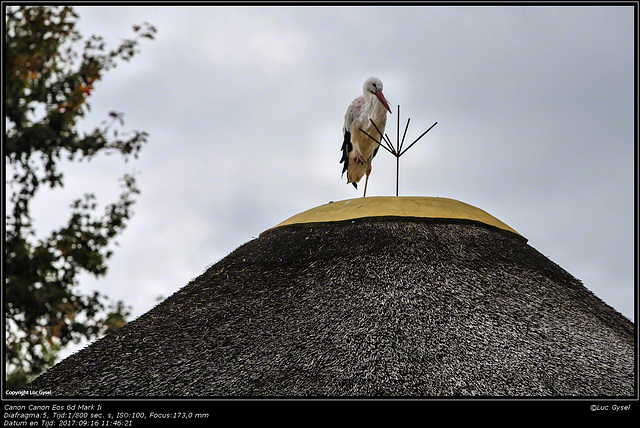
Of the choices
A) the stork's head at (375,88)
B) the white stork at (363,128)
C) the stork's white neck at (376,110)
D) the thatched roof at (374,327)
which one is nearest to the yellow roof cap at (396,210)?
the thatched roof at (374,327)

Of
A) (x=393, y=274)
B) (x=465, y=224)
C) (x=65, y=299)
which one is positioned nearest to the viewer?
(x=393, y=274)

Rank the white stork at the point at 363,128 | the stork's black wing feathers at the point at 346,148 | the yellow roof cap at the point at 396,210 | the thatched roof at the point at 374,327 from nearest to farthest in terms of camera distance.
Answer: the thatched roof at the point at 374,327
the yellow roof cap at the point at 396,210
the white stork at the point at 363,128
the stork's black wing feathers at the point at 346,148

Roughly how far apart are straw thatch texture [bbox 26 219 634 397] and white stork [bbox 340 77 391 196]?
4.52 feet

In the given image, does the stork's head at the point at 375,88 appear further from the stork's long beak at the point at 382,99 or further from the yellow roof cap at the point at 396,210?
the yellow roof cap at the point at 396,210

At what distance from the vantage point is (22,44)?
1185cm

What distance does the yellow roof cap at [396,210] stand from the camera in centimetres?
693

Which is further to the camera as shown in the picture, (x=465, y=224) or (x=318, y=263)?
(x=465, y=224)

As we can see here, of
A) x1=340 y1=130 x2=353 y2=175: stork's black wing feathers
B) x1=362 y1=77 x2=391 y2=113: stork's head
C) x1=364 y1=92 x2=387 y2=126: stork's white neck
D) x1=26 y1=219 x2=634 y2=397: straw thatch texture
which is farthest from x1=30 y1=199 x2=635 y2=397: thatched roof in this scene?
x1=340 y1=130 x2=353 y2=175: stork's black wing feathers

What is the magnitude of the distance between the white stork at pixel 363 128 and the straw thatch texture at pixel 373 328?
4.52 feet
